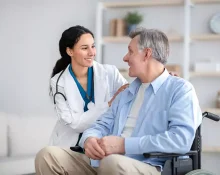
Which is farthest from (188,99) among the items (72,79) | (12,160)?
(12,160)

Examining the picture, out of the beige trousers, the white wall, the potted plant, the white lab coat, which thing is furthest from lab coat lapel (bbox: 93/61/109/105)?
the white wall

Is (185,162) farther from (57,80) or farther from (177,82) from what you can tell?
(57,80)

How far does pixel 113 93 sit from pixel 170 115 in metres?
0.77

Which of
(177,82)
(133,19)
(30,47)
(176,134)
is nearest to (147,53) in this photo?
(177,82)

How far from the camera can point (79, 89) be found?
9.76 feet

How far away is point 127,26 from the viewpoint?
16.6ft

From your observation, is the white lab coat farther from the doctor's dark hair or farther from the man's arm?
the man's arm

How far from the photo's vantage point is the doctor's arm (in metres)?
2.22

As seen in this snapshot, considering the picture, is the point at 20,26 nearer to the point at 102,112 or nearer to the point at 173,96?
the point at 102,112

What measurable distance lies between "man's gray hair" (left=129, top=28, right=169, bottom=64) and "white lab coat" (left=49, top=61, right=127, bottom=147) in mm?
574

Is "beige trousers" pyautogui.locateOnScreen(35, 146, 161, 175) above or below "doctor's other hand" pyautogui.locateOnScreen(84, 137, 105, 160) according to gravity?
below

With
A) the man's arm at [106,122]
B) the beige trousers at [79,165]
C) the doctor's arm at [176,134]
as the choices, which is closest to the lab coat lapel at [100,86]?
the man's arm at [106,122]

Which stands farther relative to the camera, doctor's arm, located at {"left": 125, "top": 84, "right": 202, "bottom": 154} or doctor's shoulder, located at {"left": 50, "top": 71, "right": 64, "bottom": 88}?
doctor's shoulder, located at {"left": 50, "top": 71, "right": 64, "bottom": 88}

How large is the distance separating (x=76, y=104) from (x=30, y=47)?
2.59 metres
